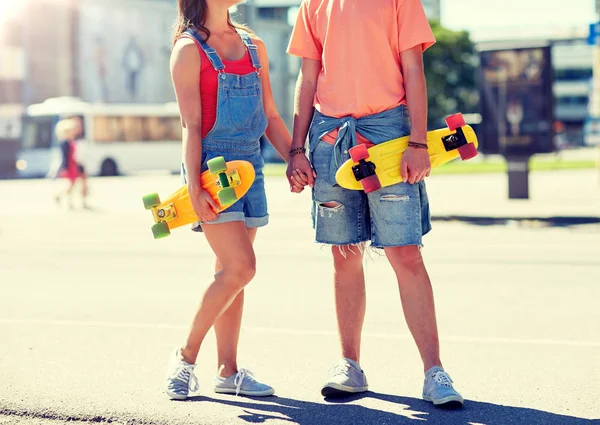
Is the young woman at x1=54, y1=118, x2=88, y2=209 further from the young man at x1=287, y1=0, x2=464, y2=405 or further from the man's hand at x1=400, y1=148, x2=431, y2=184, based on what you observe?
the man's hand at x1=400, y1=148, x2=431, y2=184

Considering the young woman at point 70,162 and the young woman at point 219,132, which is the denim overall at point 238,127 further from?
the young woman at point 70,162

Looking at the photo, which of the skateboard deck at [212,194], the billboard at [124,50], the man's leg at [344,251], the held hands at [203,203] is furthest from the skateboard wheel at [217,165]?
the billboard at [124,50]

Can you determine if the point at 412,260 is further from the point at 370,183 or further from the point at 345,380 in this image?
the point at 345,380

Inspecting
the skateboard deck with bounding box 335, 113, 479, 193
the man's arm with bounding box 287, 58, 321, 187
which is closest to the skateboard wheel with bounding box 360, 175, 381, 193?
the skateboard deck with bounding box 335, 113, 479, 193

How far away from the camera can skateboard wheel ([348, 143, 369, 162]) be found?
3.89m

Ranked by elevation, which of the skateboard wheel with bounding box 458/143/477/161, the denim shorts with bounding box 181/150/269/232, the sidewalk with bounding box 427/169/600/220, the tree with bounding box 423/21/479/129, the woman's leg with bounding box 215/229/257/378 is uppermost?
the tree with bounding box 423/21/479/129

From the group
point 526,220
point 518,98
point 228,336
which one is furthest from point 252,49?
point 518,98

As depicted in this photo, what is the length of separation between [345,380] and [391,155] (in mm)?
957

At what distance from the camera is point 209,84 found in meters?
4.03

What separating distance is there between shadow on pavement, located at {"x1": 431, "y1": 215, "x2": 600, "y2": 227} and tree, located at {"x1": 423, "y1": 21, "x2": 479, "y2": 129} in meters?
62.0

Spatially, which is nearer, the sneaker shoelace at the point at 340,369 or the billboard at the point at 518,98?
the sneaker shoelace at the point at 340,369

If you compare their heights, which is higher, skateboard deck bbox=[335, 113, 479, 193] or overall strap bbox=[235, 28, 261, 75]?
overall strap bbox=[235, 28, 261, 75]

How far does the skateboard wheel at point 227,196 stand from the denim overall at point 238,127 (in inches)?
5.9

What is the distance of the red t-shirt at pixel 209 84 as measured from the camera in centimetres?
402
